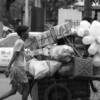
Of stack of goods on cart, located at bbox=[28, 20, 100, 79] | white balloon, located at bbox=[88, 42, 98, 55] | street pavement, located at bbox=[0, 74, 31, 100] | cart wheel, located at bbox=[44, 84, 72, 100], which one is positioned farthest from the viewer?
street pavement, located at bbox=[0, 74, 31, 100]

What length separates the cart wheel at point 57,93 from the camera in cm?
791

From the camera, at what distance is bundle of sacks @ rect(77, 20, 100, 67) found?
7668 mm

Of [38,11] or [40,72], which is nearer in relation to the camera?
[40,72]

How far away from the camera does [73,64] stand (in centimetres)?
788

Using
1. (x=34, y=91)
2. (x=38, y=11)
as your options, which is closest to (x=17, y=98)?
(x=34, y=91)

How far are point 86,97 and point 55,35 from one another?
4.22 feet

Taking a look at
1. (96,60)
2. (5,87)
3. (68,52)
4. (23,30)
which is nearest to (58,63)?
(68,52)

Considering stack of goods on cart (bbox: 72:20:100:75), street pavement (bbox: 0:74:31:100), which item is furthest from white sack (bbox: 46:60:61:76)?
street pavement (bbox: 0:74:31:100)

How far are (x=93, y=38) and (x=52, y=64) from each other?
87cm

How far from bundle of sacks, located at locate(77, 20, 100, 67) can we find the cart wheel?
0.76 m

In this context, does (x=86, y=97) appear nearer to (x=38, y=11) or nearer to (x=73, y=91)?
(x=73, y=91)

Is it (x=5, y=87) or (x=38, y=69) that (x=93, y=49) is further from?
(x=5, y=87)

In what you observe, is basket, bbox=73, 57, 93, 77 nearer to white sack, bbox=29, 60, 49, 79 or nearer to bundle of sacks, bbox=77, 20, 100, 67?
bundle of sacks, bbox=77, 20, 100, 67

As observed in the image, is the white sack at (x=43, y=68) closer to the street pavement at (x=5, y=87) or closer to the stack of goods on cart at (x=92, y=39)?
the stack of goods on cart at (x=92, y=39)
